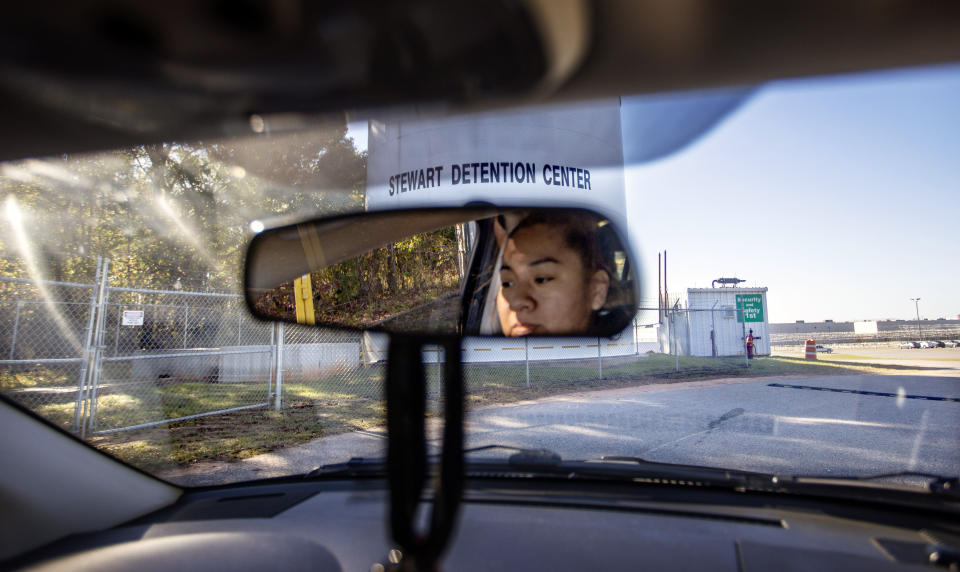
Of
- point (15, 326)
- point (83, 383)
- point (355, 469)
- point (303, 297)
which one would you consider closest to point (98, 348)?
point (83, 383)

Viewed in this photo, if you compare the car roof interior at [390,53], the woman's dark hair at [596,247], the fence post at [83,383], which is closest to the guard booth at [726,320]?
the car roof interior at [390,53]

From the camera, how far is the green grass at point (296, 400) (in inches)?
243

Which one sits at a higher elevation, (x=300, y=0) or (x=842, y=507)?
(x=300, y=0)

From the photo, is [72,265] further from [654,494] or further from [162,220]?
[654,494]

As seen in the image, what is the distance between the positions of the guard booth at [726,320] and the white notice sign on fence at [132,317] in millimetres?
11300

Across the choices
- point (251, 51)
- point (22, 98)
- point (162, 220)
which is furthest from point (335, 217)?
point (162, 220)

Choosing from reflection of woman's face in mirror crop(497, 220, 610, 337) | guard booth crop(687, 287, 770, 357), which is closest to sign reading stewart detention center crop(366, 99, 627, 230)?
reflection of woman's face in mirror crop(497, 220, 610, 337)

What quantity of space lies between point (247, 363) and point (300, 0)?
11.1m

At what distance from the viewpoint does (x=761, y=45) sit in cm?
182

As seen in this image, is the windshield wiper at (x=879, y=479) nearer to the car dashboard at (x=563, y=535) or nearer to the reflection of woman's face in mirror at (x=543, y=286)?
the car dashboard at (x=563, y=535)

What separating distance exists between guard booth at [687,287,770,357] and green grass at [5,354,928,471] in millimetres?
1045

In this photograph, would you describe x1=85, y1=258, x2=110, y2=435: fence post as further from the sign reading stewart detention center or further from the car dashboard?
the car dashboard

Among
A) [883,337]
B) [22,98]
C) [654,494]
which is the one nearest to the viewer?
[22,98]

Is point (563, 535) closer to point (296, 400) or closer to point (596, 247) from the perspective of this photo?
point (596, 247)
